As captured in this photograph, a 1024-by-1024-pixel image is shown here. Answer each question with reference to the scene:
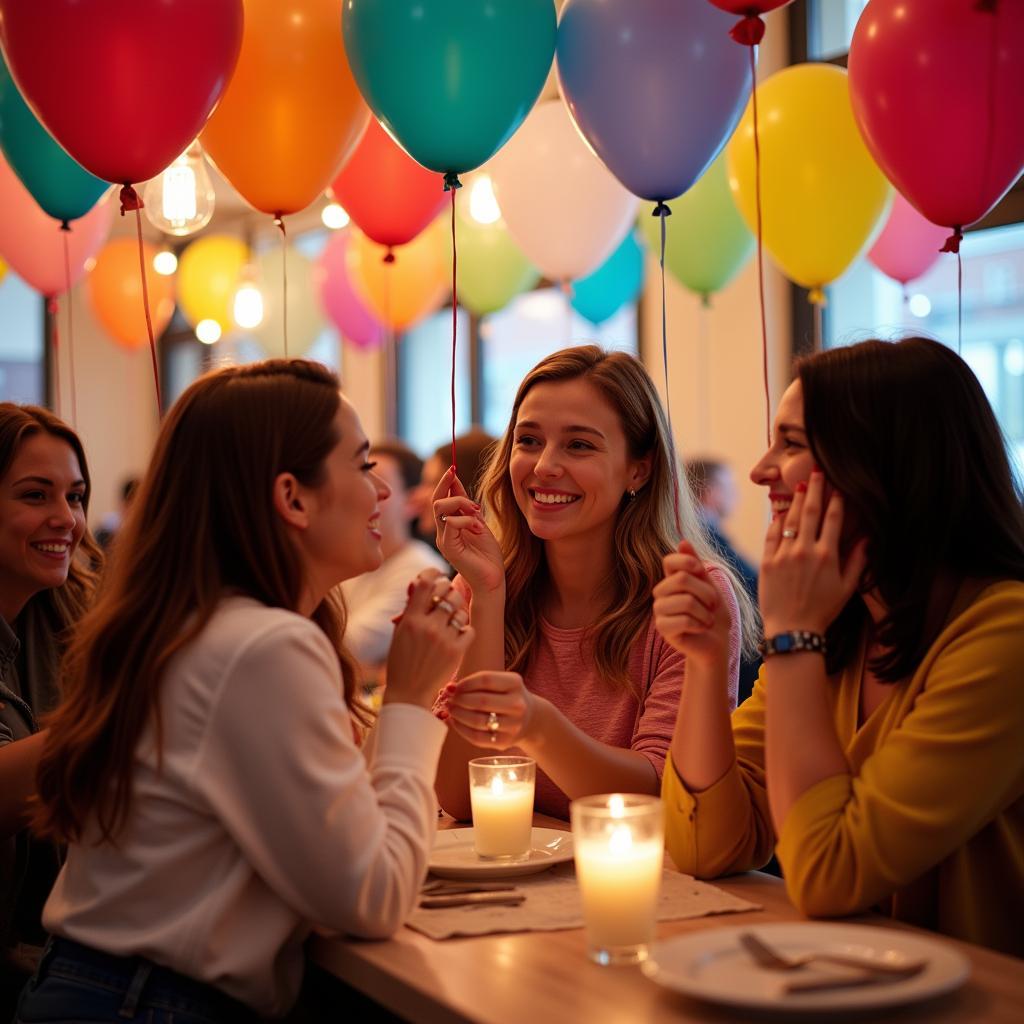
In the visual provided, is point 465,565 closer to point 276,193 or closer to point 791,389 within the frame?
point 791,389

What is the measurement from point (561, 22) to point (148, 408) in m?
8.18

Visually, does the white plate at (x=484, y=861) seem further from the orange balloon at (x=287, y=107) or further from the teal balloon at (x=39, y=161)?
the teal balloon at (x=39, y=161)

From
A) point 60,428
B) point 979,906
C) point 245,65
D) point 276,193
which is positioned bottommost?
point 979,906

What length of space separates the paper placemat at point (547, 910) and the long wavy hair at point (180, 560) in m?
0.37

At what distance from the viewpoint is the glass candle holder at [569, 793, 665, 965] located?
123 cm

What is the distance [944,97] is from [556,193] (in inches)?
56.1

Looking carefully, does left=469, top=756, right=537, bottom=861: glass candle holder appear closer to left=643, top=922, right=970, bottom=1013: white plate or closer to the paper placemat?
the paper placemat

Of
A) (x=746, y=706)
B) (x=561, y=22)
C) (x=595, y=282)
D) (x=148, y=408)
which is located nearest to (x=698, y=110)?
(x=561, y=22)

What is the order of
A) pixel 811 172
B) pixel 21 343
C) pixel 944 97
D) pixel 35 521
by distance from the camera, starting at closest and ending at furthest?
pixel 944 97
pixel 35 521
pixel 811 172
pixel 21 343

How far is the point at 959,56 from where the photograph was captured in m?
2.03

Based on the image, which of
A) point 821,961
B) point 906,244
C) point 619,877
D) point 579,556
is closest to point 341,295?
point 906,244

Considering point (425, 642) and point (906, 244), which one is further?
point (906, 244)

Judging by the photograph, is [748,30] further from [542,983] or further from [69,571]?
[69,571]

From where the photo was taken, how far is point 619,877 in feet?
4.02
